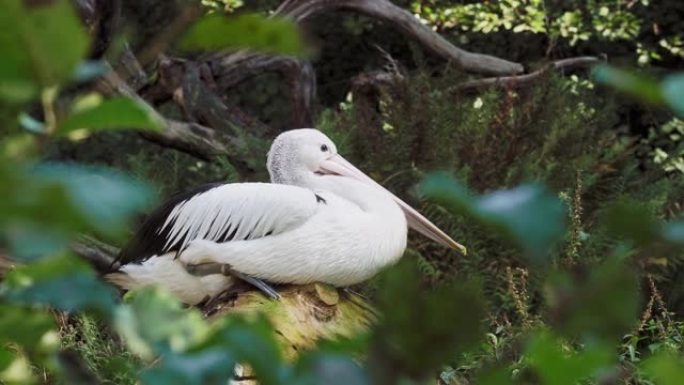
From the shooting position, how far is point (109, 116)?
500 mm

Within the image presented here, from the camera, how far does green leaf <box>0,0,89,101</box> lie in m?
0.47

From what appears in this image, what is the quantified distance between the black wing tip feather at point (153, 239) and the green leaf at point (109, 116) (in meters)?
2.99

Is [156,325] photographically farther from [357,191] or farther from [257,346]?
[357,191]

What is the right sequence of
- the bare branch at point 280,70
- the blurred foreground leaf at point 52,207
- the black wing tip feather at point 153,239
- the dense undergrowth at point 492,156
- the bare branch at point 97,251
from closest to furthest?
1. the blurred foreground leaf at point 52,207
2. the black wing tip feather at point 153,239
3. the bare branch at point 97,251
4. the dense undergrowth at point 492,156
5. the bare branch at point 280,70

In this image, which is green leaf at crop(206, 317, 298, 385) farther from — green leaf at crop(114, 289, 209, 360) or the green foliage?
the green foliage

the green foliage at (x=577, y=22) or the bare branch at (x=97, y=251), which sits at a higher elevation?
the bare branch at (x=97, y=251)

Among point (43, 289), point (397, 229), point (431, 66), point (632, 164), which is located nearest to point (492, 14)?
point (431, 66)

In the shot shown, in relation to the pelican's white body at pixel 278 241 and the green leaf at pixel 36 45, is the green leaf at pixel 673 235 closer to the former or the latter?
the green leaf at pixel 36 45

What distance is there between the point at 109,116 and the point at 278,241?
287 cm

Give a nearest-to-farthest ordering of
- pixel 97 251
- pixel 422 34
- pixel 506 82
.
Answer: pixel 97 251
pixel 506 82
pixel 422 34

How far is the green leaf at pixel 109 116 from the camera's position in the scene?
1.64 feet

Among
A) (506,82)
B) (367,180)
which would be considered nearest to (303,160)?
(367,180)

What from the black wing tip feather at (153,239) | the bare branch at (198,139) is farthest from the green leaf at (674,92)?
the bare branch at (198,139)

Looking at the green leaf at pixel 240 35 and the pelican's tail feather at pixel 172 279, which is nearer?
the green leaf at pixel 240 35
